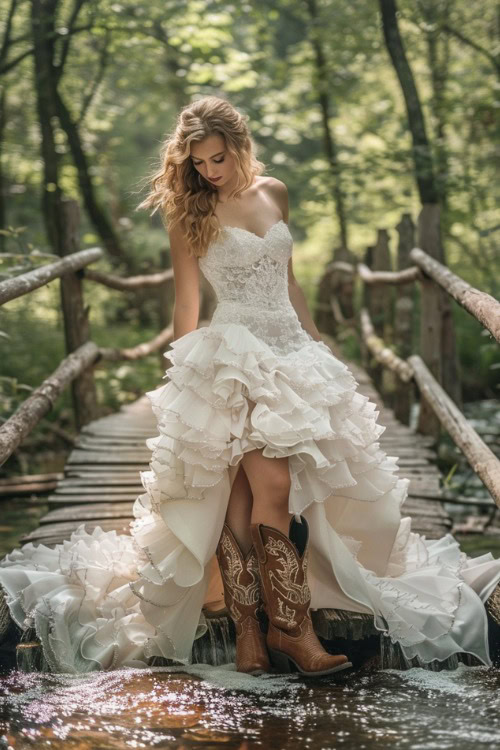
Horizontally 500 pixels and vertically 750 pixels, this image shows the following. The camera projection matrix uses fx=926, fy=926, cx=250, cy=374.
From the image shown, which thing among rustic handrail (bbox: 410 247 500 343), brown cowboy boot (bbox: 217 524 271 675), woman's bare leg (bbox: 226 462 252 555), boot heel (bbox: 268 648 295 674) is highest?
rustic handrail (bbox: 410 247 500 343)

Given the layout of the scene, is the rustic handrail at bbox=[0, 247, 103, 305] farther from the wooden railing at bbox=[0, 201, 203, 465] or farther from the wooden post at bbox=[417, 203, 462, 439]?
the wooden post at bbox=[417, 203, 462, 439]

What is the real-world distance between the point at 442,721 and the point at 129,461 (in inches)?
122

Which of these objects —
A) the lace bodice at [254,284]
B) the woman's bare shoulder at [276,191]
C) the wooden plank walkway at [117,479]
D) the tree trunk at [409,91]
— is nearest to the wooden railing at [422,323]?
the wooden plank walkway at [117,479]

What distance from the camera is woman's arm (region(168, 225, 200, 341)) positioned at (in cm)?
342

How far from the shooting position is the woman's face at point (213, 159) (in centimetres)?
329

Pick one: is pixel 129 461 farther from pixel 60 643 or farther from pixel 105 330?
pixel 105 330

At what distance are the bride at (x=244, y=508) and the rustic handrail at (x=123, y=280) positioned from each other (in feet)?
8.48

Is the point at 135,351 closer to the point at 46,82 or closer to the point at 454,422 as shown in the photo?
the point at 454,422

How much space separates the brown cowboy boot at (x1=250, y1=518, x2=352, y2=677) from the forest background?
3205 mm

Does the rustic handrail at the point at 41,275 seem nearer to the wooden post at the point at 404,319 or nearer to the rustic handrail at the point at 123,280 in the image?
the rustic handrail at the point at 123,280

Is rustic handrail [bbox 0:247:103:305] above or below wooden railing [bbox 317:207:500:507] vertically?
above

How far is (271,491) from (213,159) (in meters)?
1.22

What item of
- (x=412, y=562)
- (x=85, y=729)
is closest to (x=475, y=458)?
(x=412, y=562)

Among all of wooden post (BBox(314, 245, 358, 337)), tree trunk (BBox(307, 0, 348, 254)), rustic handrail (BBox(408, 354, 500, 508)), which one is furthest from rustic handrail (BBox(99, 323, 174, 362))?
tree trunk (BBox(307, 0, 348, 254))
